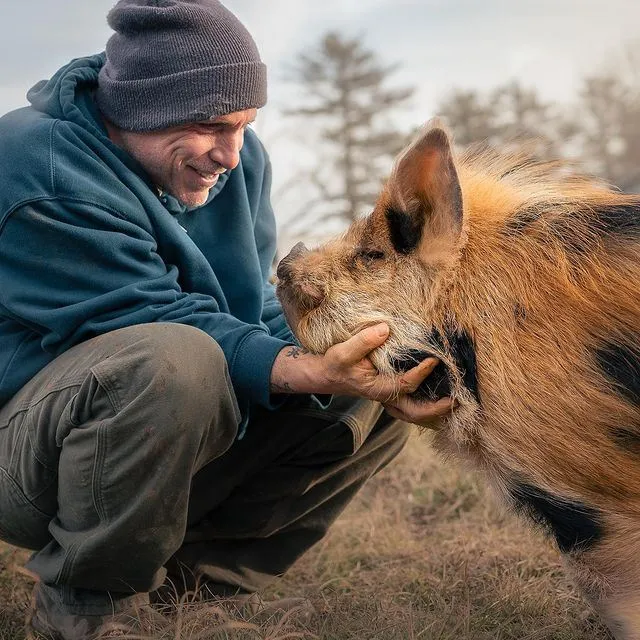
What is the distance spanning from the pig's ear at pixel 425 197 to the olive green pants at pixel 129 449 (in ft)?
2.69

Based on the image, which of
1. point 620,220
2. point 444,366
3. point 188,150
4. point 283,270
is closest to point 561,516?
point 444,366

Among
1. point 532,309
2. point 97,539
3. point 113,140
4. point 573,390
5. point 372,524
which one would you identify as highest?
point 113,140

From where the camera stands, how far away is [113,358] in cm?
339

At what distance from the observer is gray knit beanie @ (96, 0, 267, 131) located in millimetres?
3857

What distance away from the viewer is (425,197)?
3.32 meters

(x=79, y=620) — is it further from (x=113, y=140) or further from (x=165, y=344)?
(x=113, y=140)

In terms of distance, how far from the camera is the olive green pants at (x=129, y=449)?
335 centimetres

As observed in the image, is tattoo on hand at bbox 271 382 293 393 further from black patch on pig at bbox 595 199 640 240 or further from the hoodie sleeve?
black patch on pig at bbox 595 199 640 240

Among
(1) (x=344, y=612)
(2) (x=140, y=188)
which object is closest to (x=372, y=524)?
(1) (x=344, y=612)

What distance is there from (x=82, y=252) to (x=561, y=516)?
2009mm

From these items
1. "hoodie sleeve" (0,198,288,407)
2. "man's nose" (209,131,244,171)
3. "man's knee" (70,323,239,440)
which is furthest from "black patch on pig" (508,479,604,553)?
"man's nose" (209,131,244,171)

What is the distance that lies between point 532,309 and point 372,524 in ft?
8.01

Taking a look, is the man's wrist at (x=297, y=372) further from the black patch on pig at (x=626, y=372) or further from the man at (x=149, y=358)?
the black patch on pig at (x=626, y=372)

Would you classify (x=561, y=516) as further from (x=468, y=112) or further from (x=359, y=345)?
(x=468, y=112)
